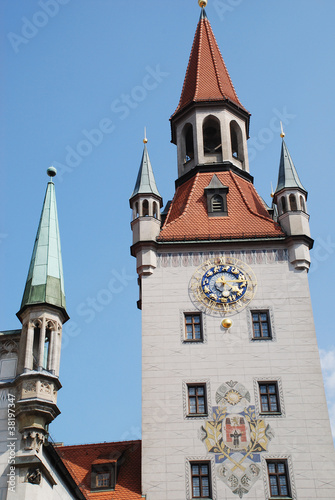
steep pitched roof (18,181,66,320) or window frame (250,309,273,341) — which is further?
window frame (250,309,273,341)

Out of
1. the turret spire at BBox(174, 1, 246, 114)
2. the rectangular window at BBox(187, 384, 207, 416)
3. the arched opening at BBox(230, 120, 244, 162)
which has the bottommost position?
the rectangular window at BBox(187, 384, 207, 416)

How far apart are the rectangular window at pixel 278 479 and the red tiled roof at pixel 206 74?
17321 millimetres

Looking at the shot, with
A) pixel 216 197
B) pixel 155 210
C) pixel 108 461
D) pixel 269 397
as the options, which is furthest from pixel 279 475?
pixel 216 197

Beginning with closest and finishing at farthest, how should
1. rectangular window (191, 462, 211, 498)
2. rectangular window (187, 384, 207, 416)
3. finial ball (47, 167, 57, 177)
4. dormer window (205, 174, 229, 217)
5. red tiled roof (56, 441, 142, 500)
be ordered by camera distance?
finial ball (47, 167, 57, 177) → rectangular window (191, 462, 211, 498) → red tiled roof (56, 441, 142, 500) → rectangular window (187, 384, 207, 416) → dormer window (205, 174, 229, 217)

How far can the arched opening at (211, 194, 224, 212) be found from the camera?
32219mm

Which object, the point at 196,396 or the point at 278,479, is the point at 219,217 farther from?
the point at 278,479

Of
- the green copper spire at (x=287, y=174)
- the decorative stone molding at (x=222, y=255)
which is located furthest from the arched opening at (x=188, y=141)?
the decorative stone molding at (x=222, y=255)

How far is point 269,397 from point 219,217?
804cm

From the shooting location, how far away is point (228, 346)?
27.5m

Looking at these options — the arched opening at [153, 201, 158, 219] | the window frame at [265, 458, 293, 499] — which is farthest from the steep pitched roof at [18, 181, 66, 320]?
the arched opening at [153, 201, 158, 219]

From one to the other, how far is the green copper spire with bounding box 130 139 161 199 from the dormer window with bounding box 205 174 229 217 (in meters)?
2.12

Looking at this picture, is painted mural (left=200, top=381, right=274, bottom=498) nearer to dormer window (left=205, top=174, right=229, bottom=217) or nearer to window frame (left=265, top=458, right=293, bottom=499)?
window frame (left=265, top=458, right=293, bottom=499)

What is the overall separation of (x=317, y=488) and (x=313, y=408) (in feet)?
8.58

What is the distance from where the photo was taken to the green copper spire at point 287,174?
103 feet
